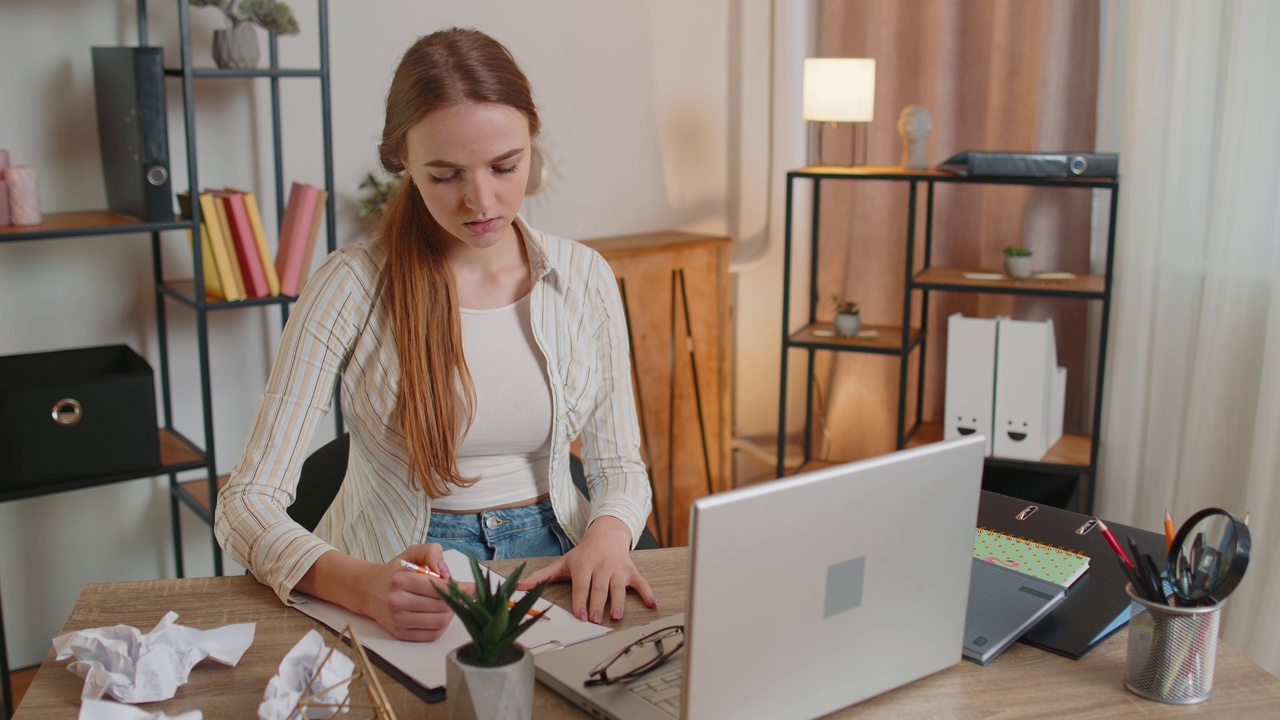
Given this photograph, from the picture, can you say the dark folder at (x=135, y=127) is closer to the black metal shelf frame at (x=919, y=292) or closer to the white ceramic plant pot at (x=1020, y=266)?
the black metal shelf frame at (x=919, y=292)

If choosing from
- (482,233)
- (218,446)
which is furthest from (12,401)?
(482,233)

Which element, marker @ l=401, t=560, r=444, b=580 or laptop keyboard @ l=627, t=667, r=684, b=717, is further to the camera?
marker @ l=401, t=560, r=444, b=580

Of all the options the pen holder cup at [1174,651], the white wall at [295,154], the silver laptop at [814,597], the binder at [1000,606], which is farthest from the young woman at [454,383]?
the white wall at [295,154]

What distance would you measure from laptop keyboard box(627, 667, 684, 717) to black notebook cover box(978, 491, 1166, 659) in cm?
40

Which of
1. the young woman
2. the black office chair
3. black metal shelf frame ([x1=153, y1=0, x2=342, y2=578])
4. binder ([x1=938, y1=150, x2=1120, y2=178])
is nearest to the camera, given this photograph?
the young woman

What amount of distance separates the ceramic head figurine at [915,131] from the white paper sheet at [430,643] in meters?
1.93

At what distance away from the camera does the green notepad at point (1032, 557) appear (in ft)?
4.20

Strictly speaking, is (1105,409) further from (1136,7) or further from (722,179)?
(722,179)

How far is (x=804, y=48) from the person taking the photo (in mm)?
3258

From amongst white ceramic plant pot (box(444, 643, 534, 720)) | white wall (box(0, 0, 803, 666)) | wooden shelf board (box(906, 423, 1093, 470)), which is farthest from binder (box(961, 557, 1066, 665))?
white wall (box(0, 0, 803, 666))

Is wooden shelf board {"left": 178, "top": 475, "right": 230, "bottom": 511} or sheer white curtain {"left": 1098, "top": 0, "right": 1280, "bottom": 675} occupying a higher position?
sheer white curtain {"left": 1098, "top": 0, "right": 1280, "bottom": 675}

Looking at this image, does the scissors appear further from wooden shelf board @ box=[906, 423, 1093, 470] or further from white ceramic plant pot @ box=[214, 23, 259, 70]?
white ceramic plant pot @ box=[214, 23, 259, 70]

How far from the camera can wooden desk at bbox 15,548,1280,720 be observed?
104cm

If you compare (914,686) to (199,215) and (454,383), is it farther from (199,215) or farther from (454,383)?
(199,215)
